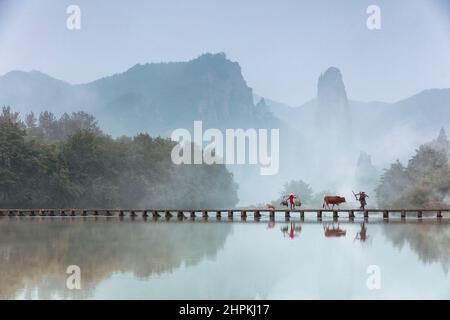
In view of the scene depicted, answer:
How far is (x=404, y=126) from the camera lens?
190500 mm

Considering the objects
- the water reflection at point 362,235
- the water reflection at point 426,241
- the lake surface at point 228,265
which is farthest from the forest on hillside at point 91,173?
the water reflection at point 426,241

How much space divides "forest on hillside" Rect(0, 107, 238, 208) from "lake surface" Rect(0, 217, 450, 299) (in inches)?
1077

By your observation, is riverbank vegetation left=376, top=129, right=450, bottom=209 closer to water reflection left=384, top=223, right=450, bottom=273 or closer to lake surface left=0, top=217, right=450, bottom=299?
water reflection left=384, top=223, right=450, bottom=273

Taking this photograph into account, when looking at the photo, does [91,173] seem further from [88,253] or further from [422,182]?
[88,253]

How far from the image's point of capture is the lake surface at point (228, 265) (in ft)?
48.4

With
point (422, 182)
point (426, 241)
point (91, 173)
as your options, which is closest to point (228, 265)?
point (426, 241)

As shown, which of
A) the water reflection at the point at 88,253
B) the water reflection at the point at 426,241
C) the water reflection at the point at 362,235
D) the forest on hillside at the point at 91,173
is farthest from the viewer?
the forest on hillside at the point at 91,173

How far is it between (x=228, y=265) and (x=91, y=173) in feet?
153

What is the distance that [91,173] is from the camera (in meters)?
64.6

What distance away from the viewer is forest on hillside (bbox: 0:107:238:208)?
56.9 m

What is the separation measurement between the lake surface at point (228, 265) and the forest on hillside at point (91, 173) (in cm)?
2735

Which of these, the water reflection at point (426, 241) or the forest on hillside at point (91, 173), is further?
the forest on hillside at point (91, 173)

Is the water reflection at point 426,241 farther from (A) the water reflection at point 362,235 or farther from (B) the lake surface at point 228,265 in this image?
(A) the water reflection at point 362,235
